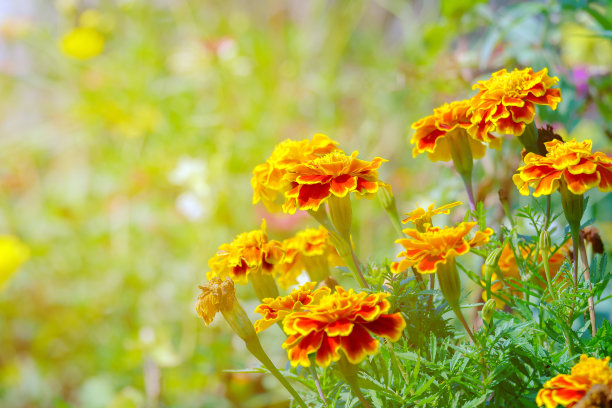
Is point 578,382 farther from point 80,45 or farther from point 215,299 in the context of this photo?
point 80,45

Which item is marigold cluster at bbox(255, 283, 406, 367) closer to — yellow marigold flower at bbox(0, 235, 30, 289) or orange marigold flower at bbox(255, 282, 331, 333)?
orange marigold flower at bbox(255, 282, 331, 333)

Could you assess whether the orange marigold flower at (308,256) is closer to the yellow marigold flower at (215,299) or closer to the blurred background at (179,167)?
the yellow marigold flower at (215,299)

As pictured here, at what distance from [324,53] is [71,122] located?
33.2 inches

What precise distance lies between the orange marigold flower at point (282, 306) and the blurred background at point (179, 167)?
18.4 inches

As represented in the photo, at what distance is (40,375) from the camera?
1.29 metres

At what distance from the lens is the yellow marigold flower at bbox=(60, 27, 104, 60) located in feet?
4.91

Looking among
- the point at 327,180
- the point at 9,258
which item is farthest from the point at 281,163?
the point at 9,258

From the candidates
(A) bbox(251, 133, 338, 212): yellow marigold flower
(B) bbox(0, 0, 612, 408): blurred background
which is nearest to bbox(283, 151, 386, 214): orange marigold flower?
(A) bbox(251, 133, 338, 212): yellow marigold flower

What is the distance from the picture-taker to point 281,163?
16.5 inches

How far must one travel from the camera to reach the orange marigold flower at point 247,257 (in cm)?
43

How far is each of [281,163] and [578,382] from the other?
234 mm

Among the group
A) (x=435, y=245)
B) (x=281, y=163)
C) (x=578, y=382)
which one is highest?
(x=281, y=163)

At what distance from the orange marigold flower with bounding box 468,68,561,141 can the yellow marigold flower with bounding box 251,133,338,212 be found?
0.11 m

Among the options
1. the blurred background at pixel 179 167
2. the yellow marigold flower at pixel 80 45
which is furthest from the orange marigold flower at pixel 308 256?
the yellow marigold flower at pixel 80 45
